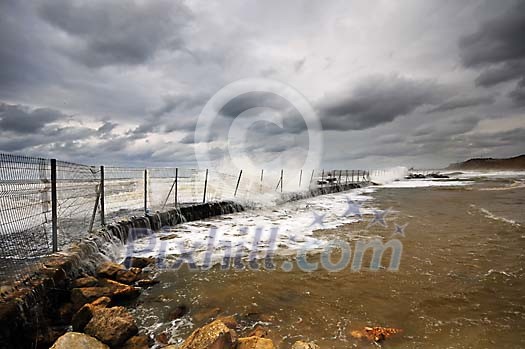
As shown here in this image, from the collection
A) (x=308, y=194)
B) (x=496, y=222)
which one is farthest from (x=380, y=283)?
(x=308, y=194)

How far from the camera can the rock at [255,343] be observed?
269cm

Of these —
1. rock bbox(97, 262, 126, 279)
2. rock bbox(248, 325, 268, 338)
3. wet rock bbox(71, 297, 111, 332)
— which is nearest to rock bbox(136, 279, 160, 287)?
rock bbox(97, 262, 126, 279)

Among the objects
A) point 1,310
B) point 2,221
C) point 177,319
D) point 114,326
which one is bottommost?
point 177,319

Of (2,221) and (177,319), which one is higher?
(2,221)

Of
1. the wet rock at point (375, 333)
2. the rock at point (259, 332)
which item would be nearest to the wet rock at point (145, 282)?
the rock at point (259, 332)

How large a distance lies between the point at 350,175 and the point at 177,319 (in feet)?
124

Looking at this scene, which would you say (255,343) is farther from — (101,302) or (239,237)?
(239,237)

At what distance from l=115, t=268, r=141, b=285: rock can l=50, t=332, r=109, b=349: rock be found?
2325 mm

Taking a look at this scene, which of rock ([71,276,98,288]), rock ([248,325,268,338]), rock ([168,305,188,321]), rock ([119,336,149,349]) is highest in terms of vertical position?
rock ([71,276,98,288])

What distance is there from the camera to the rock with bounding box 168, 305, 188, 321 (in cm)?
387

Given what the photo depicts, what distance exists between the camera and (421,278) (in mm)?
4871

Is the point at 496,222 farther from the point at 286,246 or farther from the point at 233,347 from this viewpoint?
the point at 233,347

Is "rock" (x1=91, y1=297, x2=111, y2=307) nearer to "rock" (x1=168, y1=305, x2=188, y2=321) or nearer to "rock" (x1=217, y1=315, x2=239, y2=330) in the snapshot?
"rock" (x1=168, y1=305, x2=188, y2=321)

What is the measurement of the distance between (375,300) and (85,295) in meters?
4.12
